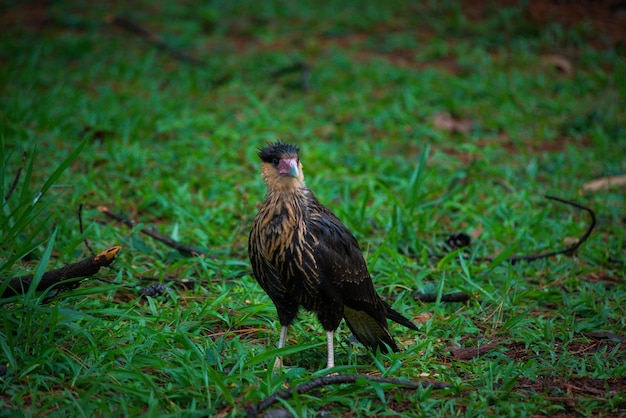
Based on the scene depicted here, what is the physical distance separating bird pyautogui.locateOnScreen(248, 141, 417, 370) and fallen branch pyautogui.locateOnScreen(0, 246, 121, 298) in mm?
735

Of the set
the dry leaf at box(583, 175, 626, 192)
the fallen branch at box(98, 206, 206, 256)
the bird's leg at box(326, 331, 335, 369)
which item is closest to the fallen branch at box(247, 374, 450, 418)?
the bird's leg at box(326, 331, 335, 369)

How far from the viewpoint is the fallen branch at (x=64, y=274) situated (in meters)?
3.37

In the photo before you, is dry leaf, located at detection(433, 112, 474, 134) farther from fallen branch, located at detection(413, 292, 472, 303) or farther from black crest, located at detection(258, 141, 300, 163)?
black crest, located at detection(258, 141, 300, 163)

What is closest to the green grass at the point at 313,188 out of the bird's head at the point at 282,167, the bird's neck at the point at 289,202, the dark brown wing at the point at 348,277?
the dark brown wing at the point at 348,277

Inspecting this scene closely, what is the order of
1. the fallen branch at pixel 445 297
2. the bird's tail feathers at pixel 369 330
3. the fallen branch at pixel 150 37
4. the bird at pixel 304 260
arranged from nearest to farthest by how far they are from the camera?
the bird at pixel 304 260
the bird's tail feathers at pixel 369 330
the fallen branch at pixel 445 297
the fallen branch at pixel 150 37

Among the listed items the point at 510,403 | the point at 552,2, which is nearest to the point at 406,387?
the point at 510,403

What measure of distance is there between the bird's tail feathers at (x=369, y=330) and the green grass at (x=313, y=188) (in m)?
0.11

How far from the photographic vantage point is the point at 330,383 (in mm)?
3297

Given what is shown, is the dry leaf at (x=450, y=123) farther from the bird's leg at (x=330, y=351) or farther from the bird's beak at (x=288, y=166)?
the bird's leg at (x=330, y=351)

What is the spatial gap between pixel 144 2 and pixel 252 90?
352 centimetres

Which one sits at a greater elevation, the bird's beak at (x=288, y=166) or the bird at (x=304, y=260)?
the bird's beak at (x=288, y=166)

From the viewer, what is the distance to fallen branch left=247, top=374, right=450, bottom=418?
10.2ft

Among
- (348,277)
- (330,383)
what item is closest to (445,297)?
(348,277)

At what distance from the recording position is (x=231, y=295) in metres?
4.35
